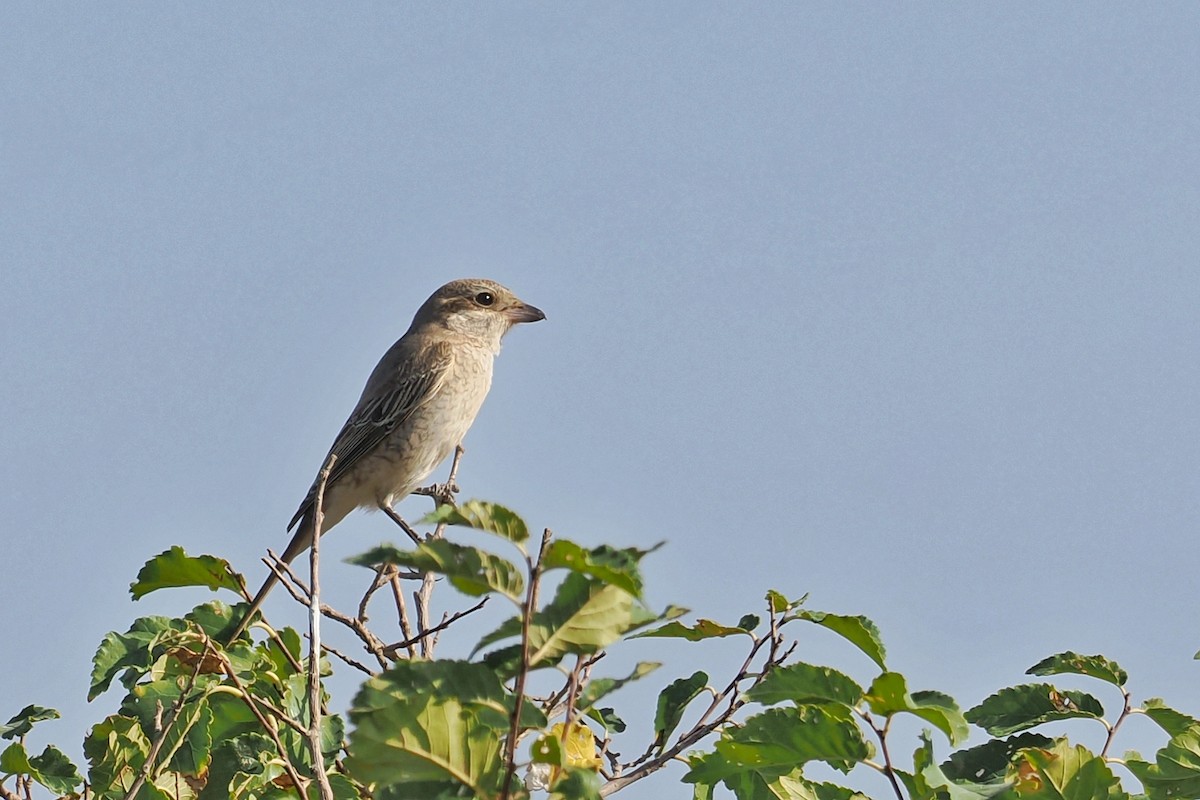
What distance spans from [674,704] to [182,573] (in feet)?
4.38

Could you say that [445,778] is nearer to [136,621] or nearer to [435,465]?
[136,621]

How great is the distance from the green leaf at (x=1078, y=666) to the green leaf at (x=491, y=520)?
203 centimetres

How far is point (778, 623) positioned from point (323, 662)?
1.37m

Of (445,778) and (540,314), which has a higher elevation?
(540,314)

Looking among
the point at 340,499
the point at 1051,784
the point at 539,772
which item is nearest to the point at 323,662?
the point at 539,772

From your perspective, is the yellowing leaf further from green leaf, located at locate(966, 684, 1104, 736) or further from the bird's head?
the bird's head

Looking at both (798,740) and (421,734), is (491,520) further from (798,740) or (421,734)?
(798,740)

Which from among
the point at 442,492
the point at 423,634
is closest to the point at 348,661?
the point at 423,634

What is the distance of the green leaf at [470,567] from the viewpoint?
80.2 inches

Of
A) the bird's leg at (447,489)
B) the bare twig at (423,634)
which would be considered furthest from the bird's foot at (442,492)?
the bare twig at (423,634)

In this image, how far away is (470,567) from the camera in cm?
206

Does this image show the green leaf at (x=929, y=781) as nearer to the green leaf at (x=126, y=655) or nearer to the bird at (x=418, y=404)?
the green leaf at (x=126, y=655)

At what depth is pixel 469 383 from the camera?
9383 millimetres

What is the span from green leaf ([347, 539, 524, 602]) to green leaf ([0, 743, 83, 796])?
6.71 feet
